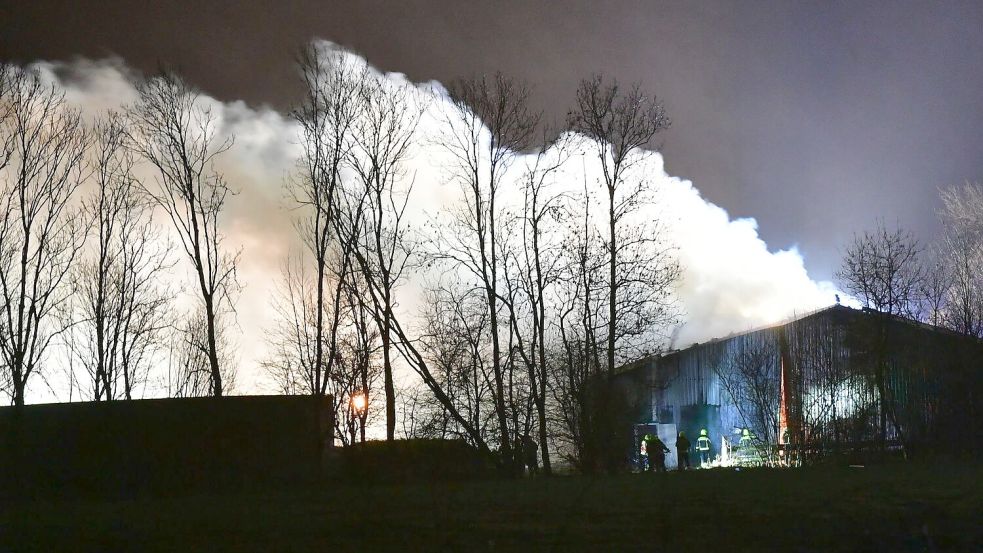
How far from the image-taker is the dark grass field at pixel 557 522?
10.1 metres

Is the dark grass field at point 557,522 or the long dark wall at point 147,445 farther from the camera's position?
the long dark wall at point 147,445

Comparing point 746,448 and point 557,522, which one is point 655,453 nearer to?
point 746,448

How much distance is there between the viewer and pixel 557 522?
12.3 meters

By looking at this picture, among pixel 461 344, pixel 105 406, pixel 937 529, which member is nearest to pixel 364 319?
pixel 461 344

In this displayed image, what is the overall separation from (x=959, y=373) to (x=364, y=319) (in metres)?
27.1

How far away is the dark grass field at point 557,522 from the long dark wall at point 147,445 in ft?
30.0

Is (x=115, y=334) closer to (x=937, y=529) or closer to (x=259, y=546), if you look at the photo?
(x=259, y=546)

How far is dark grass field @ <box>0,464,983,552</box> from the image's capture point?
396 inches

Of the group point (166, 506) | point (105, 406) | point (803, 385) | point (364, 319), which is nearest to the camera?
point (166, 506)

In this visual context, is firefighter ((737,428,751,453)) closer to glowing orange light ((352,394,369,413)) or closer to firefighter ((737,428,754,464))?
firefighter ((737,428,754,464))

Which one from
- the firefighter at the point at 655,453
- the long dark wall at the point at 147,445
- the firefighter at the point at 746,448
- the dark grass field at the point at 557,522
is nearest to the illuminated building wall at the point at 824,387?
the firefighter at the point at 746,448

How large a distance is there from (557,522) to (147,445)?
65.3 feet

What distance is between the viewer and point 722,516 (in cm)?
1261

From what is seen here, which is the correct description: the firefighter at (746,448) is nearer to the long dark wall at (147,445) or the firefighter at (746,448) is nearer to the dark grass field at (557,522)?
the long dark wall at (147,445)
